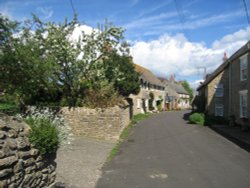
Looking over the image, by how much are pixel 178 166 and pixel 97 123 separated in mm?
7793

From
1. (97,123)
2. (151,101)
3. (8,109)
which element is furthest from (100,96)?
(151,101)

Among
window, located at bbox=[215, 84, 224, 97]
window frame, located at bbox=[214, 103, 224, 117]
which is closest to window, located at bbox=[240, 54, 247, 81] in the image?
window, located at bbox=[215, 84, 224, 97]

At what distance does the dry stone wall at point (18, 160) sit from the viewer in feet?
15.6

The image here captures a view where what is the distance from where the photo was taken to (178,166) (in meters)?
10.0

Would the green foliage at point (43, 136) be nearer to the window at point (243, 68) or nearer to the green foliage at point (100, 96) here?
the green foliage at point (100, 96)

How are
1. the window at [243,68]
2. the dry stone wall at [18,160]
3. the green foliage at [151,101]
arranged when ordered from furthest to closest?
1. the green foliage at [151,101]
2. the window at [243,68]
3. the dry stone wall at [18,160]

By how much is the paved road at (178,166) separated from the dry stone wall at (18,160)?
2355 millimetres

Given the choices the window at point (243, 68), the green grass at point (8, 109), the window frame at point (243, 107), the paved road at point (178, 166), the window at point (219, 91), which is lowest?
the paved road at point (178, 166)

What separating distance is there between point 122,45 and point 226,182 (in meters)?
15.9

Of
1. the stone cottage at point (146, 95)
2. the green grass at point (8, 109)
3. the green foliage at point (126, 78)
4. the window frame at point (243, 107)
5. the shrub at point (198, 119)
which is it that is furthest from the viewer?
the stone cottage at point (146, 95)

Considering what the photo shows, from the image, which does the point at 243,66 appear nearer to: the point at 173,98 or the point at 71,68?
the point at 71,68

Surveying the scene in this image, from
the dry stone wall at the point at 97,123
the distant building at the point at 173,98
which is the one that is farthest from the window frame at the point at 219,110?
the distant building at the point at 173,98

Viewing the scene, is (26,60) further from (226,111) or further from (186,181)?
(226,111)

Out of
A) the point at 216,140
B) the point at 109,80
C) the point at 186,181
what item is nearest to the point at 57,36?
the point at 109,80
